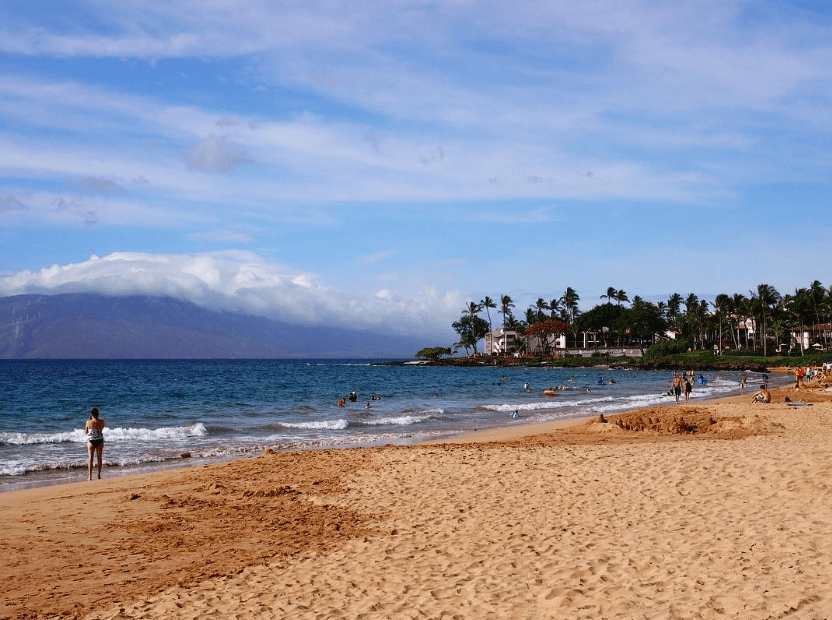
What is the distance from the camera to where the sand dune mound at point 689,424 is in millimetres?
20312

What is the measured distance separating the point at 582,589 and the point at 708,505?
4.26 meters

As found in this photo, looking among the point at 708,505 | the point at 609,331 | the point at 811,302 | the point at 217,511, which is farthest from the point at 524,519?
the point at 609,331

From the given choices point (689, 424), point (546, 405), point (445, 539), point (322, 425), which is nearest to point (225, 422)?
point (322, 425)

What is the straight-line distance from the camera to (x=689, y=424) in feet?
72.2

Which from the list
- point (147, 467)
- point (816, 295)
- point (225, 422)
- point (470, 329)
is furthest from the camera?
point (470, 329)

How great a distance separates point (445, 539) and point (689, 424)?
15548mm

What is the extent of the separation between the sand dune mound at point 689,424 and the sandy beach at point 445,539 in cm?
472

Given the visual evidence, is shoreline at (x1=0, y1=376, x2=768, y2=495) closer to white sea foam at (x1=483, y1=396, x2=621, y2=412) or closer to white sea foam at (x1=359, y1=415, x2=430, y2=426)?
white sea foam at (x1=359, y1=415, x2=430, y2=426)

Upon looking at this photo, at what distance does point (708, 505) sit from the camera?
10.1 meters

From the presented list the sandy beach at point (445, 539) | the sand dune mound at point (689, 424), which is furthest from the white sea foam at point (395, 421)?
the sandy beach at point (445, 539)

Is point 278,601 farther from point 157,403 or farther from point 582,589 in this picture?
point 157,403

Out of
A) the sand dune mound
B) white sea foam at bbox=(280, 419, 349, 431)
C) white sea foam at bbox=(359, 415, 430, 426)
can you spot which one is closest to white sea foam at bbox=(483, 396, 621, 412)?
white sea foam at bbox=(359, 415, 430, 426)

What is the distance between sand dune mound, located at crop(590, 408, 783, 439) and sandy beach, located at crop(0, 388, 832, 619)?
4.72 m

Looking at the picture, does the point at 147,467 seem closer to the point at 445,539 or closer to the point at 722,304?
the point at 445,539
